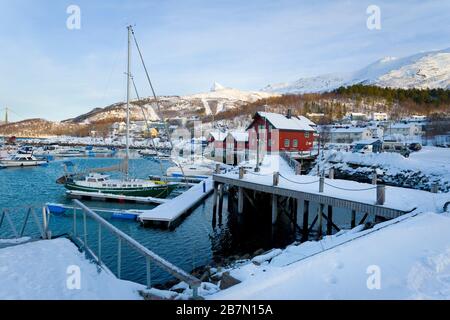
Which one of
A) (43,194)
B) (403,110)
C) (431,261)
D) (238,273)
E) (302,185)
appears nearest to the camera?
(431,261)

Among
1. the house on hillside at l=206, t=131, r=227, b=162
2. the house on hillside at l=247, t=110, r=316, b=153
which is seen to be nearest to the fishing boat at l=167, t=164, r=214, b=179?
the house on hillside at l=247, t=110, r=316, b=153

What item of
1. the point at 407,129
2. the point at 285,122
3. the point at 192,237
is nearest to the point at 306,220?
the point at 192,237

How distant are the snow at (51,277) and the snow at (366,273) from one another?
84.2 inches

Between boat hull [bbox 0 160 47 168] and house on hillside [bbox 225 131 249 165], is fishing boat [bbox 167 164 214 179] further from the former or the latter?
boat hull [bbox 0 160 47 168]

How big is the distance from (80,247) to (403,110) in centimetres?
13525

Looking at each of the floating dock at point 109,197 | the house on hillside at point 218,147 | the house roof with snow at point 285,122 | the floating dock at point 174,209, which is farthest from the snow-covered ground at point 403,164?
the floating dock at point 109,197

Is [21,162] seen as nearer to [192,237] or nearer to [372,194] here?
[192,237]

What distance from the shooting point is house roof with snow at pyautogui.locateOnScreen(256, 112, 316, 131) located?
4733 cm

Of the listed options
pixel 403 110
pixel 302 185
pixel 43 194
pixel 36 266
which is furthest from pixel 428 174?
pixel 403 110

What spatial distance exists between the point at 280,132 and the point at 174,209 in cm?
2739

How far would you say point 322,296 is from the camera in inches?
207

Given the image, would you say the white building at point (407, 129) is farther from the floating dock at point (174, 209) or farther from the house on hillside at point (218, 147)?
the floating dock at point (174, 209)

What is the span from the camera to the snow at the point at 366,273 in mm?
5293
